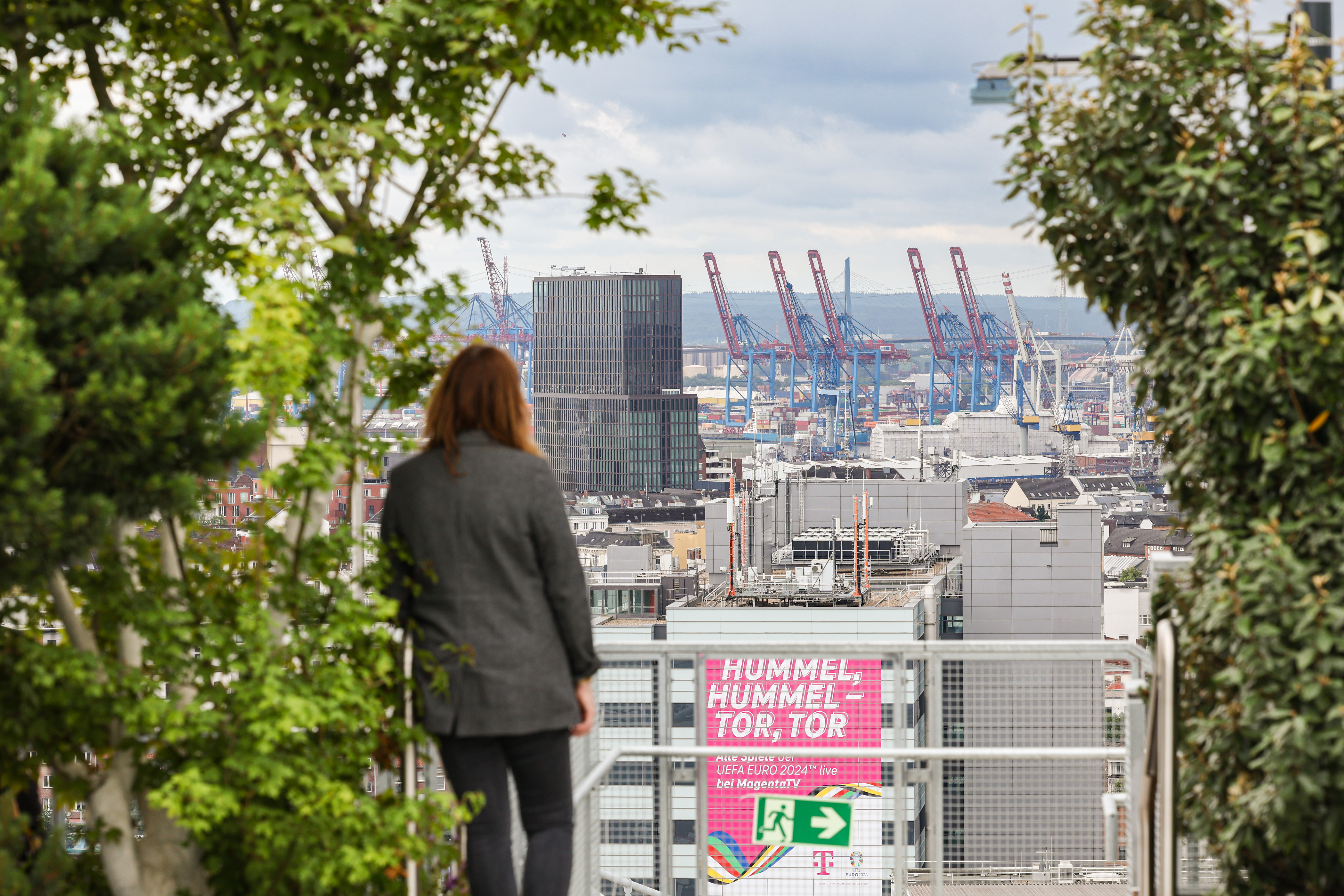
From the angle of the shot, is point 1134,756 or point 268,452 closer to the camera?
point 268,452

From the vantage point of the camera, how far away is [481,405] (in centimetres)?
169

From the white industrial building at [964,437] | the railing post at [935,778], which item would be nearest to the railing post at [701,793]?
the railing post at [935,778]

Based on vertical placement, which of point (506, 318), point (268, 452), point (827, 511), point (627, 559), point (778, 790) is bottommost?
point (627, 559)

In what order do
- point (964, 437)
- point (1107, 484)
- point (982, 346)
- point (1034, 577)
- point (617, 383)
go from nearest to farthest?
point (1034, 577) → point (1107, 484) → point (617, 383) → point (964, 437) → point (982, 346)

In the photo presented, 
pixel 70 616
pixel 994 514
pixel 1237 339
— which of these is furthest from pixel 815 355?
pixel 70 616

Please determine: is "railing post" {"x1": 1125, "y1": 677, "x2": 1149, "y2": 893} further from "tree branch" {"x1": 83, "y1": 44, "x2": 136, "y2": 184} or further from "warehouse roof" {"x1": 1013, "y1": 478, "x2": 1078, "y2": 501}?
"warehouse roof" {"x1": 1013, "y1": 478, "x2": 1078, "y2": 501}

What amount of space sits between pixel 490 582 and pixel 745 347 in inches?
3097

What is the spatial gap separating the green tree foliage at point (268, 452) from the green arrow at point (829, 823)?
1.01 m

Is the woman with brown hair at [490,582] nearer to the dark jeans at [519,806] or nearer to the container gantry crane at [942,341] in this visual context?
the dark jeans at [519,806]

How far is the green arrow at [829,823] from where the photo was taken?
100 inches

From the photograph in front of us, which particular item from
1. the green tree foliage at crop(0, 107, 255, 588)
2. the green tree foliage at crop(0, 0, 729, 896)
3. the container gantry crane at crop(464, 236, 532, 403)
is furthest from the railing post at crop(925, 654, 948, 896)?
the container gantry crane at crop(464, 236, 532, 403)

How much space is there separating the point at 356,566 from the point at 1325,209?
159 cm

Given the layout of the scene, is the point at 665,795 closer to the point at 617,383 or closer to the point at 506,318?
the point at 617,383

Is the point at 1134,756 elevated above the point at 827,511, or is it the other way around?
the point at 1134,756
